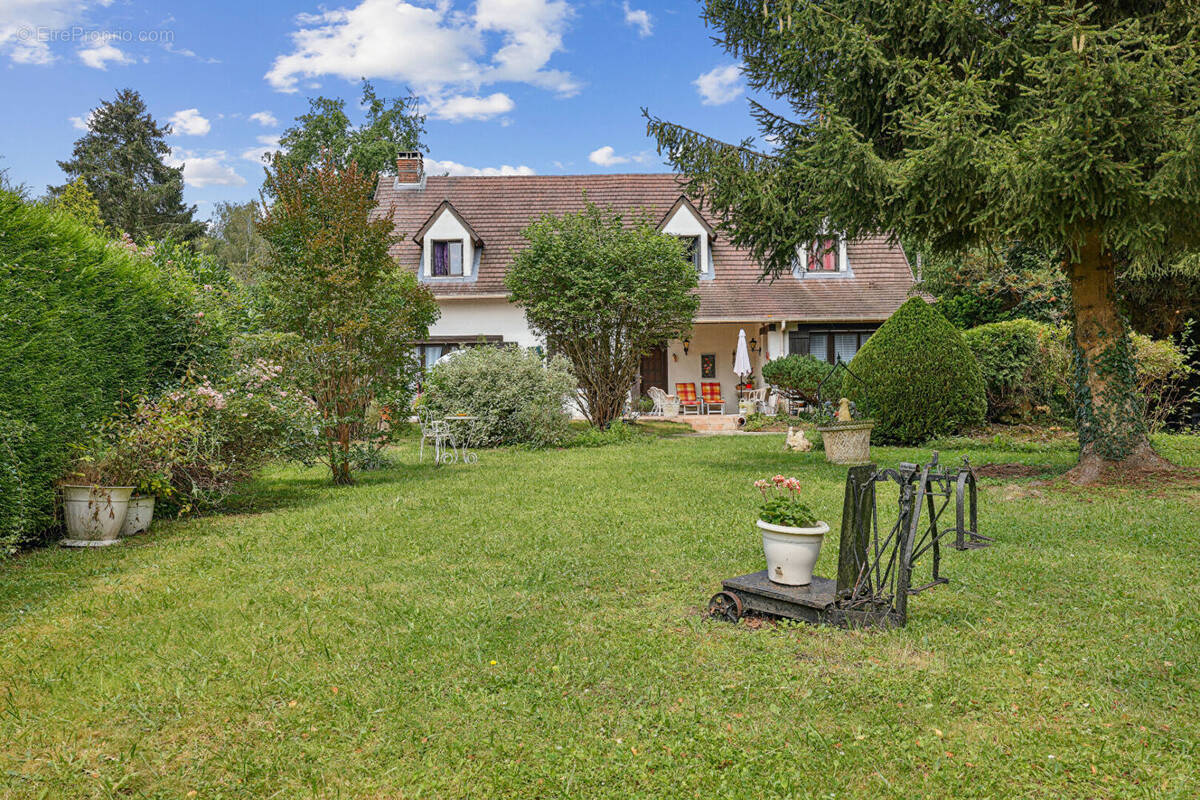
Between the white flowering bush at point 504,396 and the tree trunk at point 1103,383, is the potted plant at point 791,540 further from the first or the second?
the white flowering bush at point 504,396

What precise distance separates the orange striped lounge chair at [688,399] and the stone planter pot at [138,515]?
16.4 meters

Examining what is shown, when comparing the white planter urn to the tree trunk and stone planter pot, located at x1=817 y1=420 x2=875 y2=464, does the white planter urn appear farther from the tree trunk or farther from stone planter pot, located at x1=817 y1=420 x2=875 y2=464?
stone planter pot, located at x1=817 y1=420 x2=875 y2=464

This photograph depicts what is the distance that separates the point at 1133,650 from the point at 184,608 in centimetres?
605

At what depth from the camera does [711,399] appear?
23172mm

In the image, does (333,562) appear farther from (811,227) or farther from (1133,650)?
(811,227)

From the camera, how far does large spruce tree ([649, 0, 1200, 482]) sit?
847 cm

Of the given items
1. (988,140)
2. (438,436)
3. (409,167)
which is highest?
(409,167)

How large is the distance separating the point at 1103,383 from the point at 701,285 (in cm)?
1394

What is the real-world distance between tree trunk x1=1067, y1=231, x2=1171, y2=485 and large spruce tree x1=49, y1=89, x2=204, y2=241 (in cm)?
4430

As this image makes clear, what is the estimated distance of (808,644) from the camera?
178 inches

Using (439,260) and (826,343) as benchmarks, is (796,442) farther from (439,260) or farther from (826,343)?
(439,260)

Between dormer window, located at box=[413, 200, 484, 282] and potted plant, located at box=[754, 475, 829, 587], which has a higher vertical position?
dormer window, located at box=[413, 200, 484, 282]

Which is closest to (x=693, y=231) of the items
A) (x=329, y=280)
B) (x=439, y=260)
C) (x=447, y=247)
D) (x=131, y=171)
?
(x=447, y=247)

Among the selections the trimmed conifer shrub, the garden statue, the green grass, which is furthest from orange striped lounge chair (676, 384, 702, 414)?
the green grass
